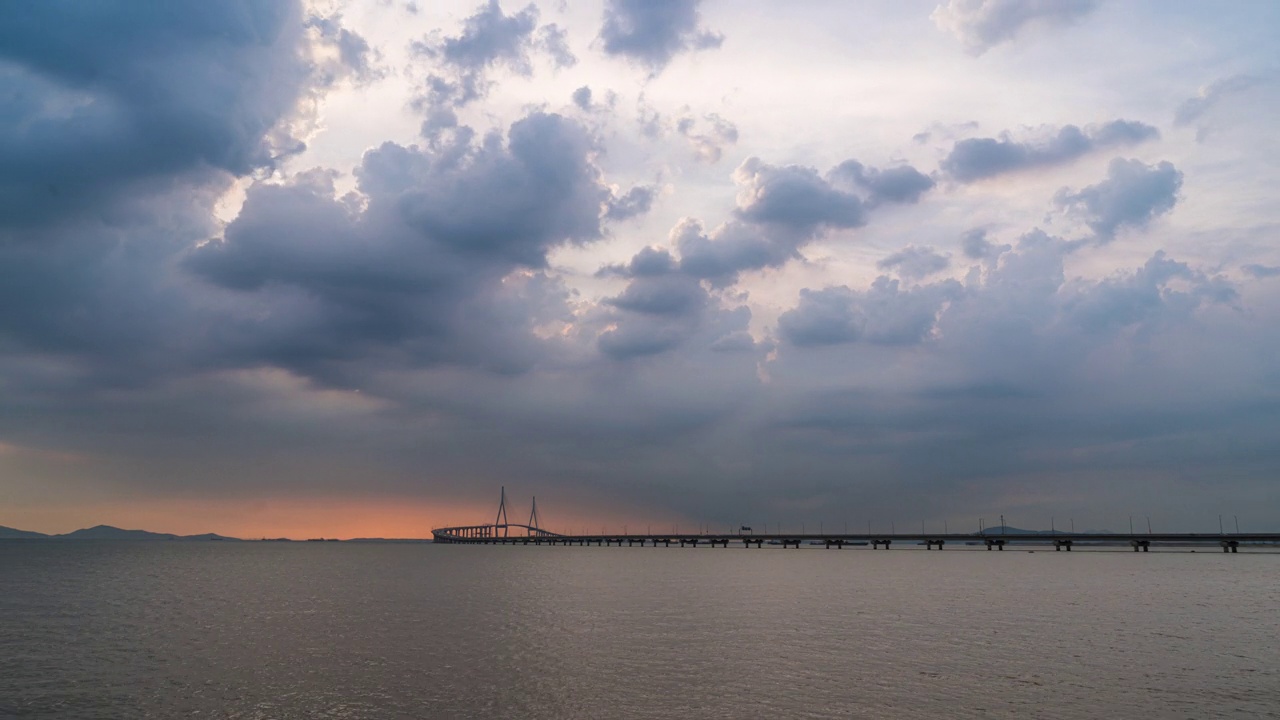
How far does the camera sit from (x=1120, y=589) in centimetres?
9031

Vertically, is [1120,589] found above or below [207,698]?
below

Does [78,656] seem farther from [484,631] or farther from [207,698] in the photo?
[484,631]

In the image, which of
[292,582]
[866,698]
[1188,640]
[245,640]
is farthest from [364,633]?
[292,582]

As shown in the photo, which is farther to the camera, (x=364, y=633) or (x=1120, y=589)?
(x=1120, y=589)

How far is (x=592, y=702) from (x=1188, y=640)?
37.6 m

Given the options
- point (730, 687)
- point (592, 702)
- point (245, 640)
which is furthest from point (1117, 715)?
point (245, 640)

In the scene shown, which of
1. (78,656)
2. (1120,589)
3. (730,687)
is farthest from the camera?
(1120,589)

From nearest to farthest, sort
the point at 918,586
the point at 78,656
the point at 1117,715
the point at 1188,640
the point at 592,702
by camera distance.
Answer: the point at 1117,715, the point at 592,702, the point at 78,656, the point at 1188,640, the point at 918,586

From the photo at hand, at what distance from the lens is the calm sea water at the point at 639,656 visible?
30.6 m

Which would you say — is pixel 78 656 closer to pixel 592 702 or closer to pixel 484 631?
pixel 484 631

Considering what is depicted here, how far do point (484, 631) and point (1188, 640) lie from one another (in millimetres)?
42374

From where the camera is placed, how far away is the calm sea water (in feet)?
100

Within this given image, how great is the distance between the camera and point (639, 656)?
41.5 meters

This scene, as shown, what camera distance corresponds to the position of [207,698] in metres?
31.9
